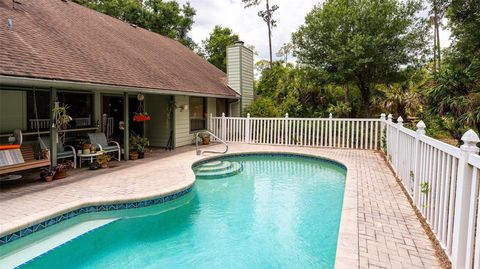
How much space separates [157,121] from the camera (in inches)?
448

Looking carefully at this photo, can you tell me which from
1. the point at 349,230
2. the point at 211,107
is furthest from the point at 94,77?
the point at 211,107

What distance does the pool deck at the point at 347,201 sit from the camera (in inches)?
117

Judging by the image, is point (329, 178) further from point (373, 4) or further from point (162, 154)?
point (373, 4)

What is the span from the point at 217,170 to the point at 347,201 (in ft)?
13.9

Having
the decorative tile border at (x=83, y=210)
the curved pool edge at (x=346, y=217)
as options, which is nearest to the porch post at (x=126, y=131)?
the curved pool edge at (x=346, y=217)

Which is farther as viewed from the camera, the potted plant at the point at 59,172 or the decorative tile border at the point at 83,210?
the potted plant at the point at 59,172

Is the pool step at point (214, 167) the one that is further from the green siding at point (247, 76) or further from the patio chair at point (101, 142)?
the green siding at point (247, 76)

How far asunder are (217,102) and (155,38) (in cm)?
463

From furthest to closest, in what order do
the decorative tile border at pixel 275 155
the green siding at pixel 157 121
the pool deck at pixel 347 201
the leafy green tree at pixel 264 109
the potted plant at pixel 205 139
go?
the leafy green tree at pixel 264 109 → the potted plant at pixel 205 139 → the green siding at pixel 157 121 → the decorative tile border at pixel 275 155 → the pool deck at pixel 347 201

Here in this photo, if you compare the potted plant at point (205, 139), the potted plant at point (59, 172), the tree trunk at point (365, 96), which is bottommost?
the potted plant at point (59, 172)

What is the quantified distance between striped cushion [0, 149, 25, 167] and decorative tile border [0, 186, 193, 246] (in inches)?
78.0

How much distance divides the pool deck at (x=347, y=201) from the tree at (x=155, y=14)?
17.8 m

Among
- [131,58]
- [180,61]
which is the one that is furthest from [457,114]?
[180,61]

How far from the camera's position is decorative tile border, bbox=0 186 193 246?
12.0ft
